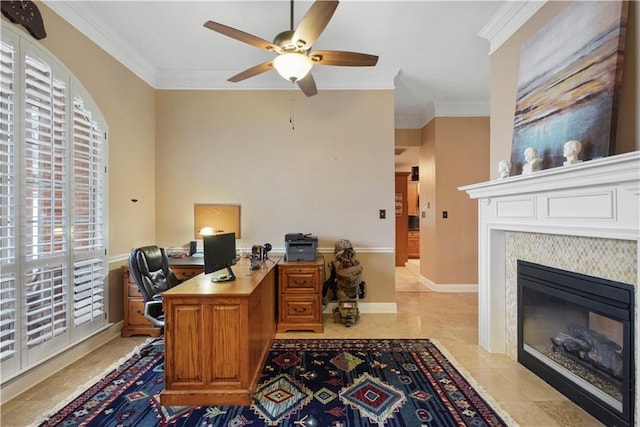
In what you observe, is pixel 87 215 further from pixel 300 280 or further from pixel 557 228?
pixel 557 228

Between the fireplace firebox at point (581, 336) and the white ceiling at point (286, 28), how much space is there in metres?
2.34

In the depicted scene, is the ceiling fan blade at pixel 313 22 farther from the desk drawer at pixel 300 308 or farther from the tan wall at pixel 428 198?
the tan wall at pixel 428 198

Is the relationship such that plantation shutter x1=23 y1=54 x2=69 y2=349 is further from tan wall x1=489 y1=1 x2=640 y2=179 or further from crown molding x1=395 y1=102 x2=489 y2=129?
crown molding x1=395 y1=102 x2=489 y2=129

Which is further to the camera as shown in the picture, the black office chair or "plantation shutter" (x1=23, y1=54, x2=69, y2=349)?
the black office chair

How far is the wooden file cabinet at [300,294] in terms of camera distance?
10.1ft

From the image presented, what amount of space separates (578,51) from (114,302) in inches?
177

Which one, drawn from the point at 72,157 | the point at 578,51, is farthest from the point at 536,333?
the point at 72,157

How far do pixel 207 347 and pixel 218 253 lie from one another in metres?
0.66

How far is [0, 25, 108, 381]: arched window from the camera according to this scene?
194 cm

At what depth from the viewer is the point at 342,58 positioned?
2145mm

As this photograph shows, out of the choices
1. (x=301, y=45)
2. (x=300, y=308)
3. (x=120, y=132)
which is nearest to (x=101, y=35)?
(x=120, y=132)

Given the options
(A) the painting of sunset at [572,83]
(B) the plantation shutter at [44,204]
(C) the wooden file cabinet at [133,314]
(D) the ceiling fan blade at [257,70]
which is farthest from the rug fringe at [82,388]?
(A) the painting of sunset at [572,83]

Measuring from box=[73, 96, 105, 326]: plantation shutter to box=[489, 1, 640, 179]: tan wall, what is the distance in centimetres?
388

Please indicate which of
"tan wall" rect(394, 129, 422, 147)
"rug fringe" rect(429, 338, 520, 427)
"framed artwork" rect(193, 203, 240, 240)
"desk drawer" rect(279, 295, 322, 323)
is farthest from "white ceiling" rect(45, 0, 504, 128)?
"rug fringe" rect(429, 338, 520, 427)
